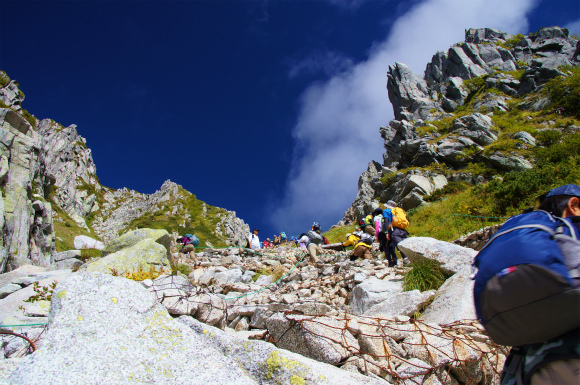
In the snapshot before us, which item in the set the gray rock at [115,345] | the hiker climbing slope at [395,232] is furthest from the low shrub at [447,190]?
the gray rock at [115,345]

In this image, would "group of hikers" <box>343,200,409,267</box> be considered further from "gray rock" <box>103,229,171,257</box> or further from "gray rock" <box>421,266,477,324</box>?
"gray rock" <box>103,229,171,257</box>

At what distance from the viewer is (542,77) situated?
4462cm

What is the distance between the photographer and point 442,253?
7852 millimetres

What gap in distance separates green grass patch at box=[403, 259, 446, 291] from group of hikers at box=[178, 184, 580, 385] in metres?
5.76

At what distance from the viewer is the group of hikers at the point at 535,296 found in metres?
1.62

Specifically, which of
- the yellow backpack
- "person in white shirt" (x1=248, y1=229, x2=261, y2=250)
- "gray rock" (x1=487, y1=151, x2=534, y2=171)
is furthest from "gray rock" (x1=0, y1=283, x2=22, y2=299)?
"gray rock" (x1=487, y1=151, x2=534, y2=171)

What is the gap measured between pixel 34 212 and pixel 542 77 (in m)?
60.8

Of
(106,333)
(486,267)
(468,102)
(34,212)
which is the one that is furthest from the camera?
(468,102)

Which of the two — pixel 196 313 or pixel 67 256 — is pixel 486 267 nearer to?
pixel 196 313

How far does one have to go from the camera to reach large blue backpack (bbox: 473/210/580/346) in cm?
163

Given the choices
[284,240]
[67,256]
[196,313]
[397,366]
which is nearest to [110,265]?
[196,313]

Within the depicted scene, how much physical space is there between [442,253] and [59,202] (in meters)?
69.1

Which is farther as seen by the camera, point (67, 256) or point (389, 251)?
point (67, 256)

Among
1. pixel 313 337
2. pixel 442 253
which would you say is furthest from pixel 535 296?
pixel 442 253
